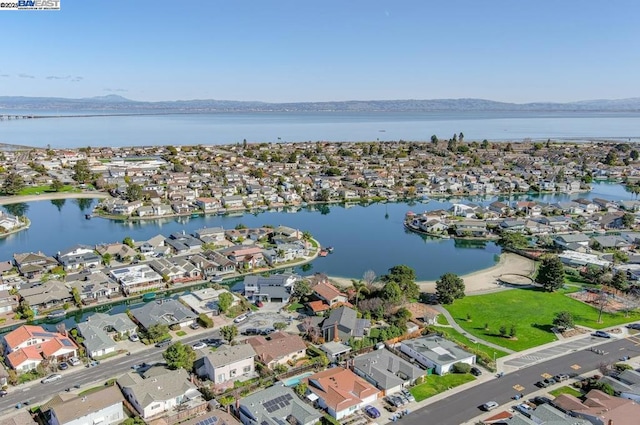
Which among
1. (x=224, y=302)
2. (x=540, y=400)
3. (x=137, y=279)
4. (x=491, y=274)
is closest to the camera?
(x=540, y=400)

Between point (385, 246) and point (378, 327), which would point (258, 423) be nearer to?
point (378, 327)

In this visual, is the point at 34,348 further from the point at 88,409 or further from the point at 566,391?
the point at 566,391

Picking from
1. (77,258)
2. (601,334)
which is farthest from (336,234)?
(601,334)

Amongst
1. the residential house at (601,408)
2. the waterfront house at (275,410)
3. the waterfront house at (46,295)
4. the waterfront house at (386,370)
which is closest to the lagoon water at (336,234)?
the waterfront house at (46,295)

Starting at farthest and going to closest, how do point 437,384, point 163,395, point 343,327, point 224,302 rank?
point 224,302 → point 343,327 → point 437,384 → point 163,395

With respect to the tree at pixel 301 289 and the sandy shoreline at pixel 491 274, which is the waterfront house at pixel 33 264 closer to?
the tree at pixel 301 289

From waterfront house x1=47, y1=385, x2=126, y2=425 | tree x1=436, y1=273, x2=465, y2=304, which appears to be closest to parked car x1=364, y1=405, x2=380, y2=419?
waterfront house x1=47, y1=385, x2=126, y2=425
